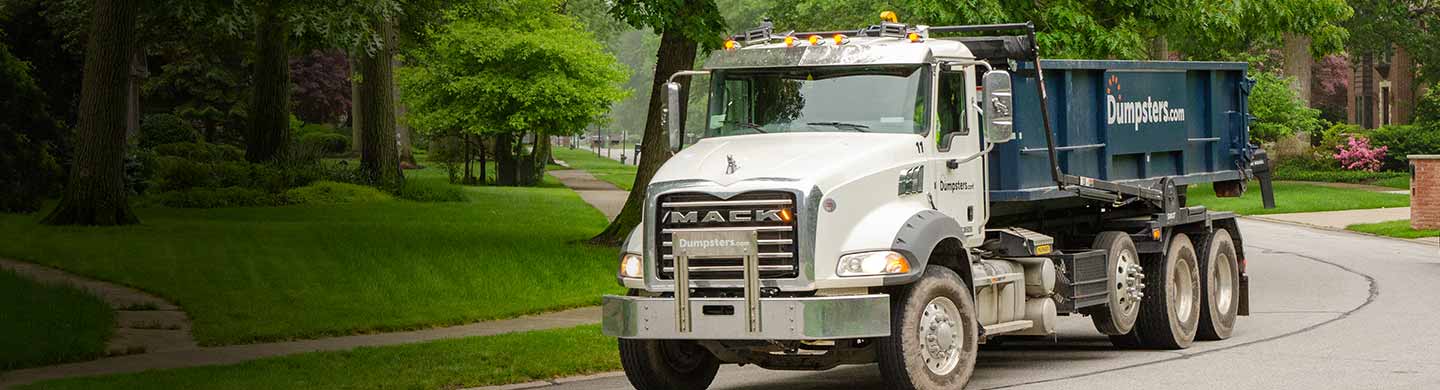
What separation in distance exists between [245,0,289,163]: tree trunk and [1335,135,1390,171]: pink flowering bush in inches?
1149

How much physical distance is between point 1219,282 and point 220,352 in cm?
841

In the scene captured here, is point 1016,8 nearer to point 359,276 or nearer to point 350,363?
point 359,276

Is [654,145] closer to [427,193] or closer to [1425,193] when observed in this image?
[1425,193]

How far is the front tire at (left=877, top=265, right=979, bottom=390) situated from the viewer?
10.8 metres

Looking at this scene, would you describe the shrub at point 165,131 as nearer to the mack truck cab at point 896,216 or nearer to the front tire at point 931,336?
the mack truck cab at point 896,216

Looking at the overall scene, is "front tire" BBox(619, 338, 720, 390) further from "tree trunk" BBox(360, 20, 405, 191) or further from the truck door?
"tree trunk" BBox(360, 20, 405, 191)

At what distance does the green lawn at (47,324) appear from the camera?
1334cm

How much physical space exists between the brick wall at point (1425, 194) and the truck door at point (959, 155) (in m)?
20.2

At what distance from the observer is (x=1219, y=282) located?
15672mm

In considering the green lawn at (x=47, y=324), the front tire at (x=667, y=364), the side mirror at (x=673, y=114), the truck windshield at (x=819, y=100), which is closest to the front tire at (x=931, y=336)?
the truck windshield at (x=819, y=100)

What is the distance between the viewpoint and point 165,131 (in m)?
46.7

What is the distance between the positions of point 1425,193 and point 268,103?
23.5 meters

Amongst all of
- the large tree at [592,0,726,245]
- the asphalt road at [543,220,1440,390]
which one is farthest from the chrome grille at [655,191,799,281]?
the large tree at [592,0,726,245]

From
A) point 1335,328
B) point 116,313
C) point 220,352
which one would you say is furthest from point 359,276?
point 1335,328
